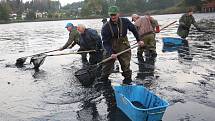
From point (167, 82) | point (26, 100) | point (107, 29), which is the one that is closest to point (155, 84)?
point (167, 82)

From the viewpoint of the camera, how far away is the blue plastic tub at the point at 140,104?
22.3 feet

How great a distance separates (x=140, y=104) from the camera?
838cm

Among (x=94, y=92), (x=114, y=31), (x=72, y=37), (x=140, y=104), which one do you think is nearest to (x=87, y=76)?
(x=94, y=92)

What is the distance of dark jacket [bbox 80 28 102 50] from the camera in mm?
13500

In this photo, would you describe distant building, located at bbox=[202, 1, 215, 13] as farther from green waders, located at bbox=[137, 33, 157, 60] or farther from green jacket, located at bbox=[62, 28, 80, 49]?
green jacket, located at bbox=[62, 28, 80, 49]

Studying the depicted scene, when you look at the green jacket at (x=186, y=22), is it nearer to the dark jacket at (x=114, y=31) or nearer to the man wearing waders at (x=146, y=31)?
the man wearing waders at (x=146, y=31)

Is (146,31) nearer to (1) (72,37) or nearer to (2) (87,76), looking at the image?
(1) (72,37)

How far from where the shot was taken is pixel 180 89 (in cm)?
1005

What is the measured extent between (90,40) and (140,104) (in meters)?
5.91

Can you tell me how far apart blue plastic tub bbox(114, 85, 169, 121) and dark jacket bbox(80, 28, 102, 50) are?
17.7ft

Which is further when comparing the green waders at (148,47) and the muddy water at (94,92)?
the green waders at (148,47)

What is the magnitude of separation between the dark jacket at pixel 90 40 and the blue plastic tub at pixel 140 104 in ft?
17.7

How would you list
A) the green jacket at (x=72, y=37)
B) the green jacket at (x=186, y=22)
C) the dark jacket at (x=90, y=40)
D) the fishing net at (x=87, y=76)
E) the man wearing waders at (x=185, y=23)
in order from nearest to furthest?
the fishing net at (x=87, y=76), the dark jacket at (x=90, y=40), the green jacket at (x=72, y=37), the man wearing waders at (x=185, y=23), the green jacket at (x=186, y=22)

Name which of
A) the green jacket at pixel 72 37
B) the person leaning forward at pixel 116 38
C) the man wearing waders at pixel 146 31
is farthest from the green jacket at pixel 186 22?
the person leaning forward at pixel 116 38
